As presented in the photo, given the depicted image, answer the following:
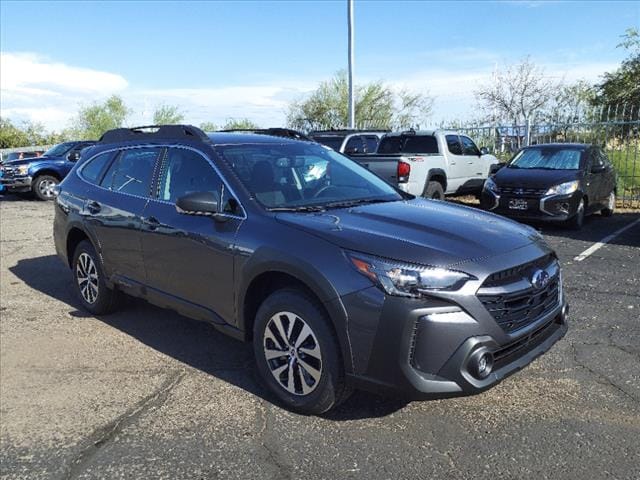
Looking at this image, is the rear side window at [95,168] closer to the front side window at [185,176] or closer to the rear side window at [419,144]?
the front side window at [185,176]

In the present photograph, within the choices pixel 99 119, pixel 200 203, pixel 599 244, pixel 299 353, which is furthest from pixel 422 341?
pixel 99 119

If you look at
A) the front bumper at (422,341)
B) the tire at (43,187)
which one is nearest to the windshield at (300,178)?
the front bumper at (422,341)

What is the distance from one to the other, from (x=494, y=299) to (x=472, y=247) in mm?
331

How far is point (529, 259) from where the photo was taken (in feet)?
10.8

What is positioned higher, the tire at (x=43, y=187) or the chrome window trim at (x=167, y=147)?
the chrome window trim at (x=167, y=147)

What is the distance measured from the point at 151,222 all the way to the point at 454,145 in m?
9.62

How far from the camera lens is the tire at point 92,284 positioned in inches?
209

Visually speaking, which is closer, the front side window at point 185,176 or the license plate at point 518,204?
the front side window at point 185,176

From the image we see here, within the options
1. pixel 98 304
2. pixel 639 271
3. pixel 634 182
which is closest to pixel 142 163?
pixel 98 304

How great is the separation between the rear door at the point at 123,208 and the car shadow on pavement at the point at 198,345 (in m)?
0.58

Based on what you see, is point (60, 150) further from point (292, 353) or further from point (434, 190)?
point (292, 353)

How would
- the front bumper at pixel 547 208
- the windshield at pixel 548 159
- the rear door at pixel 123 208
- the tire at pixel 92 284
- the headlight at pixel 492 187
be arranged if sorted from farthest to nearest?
the windshield at pixel 548 159, the headlight at pixel 492 187, the front bumper at pixel 547 208, the tire at pixel 92 284, the rear door at pixel 123 208

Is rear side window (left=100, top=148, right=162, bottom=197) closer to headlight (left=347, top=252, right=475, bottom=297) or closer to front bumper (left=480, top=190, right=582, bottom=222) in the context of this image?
headlight (left=347, top=252, right=475, bottom=297)

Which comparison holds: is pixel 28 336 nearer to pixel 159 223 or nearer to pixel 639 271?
pixel 159 223
